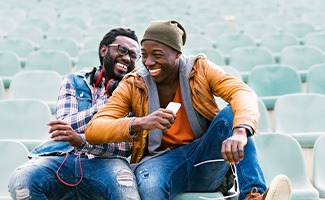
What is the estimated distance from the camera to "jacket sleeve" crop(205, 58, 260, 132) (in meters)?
1.91

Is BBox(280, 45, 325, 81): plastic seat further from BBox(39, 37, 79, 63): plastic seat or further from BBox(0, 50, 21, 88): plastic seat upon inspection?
BBox(0, 50, 21, 88): plastic seat

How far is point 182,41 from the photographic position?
7.39 feet

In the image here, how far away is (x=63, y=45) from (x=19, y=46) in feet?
1.25

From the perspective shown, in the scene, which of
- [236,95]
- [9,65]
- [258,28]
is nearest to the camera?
[236,95]

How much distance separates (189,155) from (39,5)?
617 centimetres

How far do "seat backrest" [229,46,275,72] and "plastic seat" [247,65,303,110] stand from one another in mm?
618

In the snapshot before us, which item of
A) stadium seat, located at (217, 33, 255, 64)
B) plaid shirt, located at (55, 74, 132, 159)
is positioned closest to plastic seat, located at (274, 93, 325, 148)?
A: plaid shirt, located at (55, 74, 132, 159)

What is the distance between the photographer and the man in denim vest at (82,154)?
2053mm

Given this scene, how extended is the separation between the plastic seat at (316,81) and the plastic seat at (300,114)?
681 mm

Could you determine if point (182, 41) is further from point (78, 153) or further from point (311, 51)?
point (311, 51)

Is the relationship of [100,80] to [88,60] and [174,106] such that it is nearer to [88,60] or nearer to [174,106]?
[174,106]

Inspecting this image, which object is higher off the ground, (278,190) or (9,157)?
(278,190)

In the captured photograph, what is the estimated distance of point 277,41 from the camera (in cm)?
536

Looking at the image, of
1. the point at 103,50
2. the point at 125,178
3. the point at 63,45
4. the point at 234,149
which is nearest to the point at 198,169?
the point at 125,178
